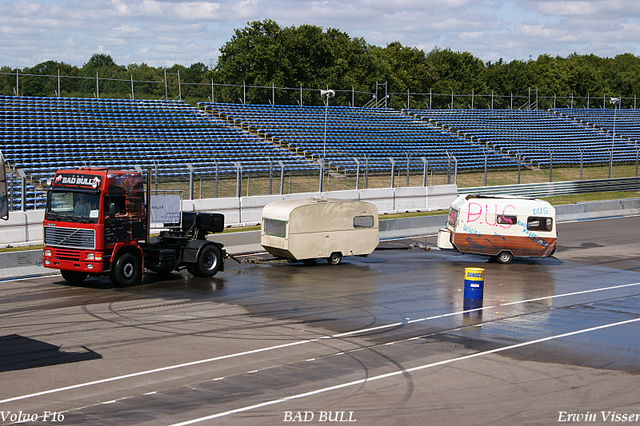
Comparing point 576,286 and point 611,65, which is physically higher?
point 611,65

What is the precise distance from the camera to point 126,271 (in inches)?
696

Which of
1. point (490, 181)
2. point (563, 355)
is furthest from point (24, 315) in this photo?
point (490, 181)

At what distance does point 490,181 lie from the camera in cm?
4525

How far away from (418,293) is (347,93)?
171 ft

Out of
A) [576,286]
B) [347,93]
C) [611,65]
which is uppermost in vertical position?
[611,65]

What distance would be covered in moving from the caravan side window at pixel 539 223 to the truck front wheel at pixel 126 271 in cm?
1247

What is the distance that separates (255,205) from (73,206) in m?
12.1

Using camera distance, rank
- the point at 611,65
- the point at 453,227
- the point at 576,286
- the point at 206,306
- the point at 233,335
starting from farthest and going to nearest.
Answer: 1. the point at 611,65
2. the point at 453,227
3. the point at 576,286
4. the point at 206,306
5. the point at 233,335

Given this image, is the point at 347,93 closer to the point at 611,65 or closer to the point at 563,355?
the point at 563,355

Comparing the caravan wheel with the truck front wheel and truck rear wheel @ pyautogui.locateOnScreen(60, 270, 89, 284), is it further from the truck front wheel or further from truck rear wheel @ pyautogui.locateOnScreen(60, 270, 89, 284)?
truck rear wheel @ pyautogui.locateOnScreen(60, 270, 89, 284)

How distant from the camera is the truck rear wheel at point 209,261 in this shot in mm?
19156

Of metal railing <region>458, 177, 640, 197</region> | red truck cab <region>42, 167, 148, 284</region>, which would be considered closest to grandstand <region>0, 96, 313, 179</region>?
metal railing <region>458, 177, 640, 197</region>

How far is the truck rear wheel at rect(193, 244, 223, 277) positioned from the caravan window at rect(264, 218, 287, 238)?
2403 millimetres

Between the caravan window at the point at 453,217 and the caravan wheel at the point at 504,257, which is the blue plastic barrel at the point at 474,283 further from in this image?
the caravan wheel at the point at 504,257
